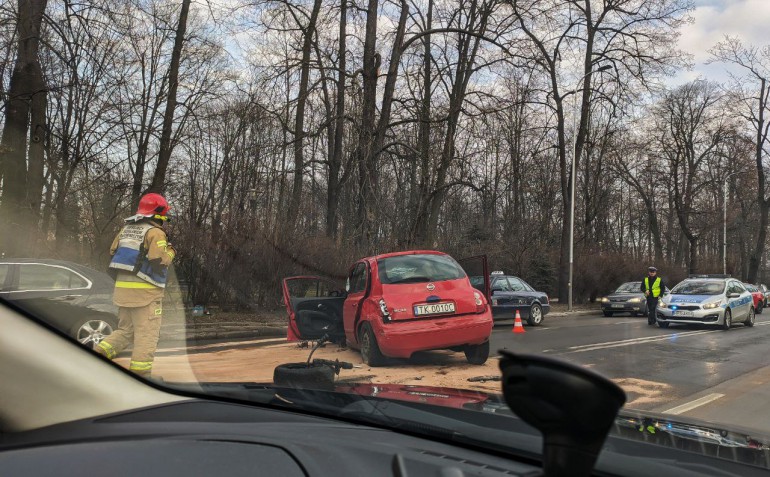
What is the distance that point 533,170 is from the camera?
23.6m

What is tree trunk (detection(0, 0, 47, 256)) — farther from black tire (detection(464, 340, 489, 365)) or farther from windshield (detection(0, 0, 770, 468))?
black tire (detection(464, 340, 489, 365))

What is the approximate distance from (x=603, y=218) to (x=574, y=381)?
42.2 metres

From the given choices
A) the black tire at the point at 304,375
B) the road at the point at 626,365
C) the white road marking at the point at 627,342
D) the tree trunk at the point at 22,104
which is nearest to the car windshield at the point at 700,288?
the white road marking at the point at 627,342

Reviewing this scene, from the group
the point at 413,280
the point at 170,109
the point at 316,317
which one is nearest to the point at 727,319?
the point at 413,280

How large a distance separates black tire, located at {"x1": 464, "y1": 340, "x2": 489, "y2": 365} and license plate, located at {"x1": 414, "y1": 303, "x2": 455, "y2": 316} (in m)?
0.71

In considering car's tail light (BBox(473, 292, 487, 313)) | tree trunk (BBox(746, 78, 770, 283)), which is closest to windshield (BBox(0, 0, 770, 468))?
car's tail light (BBox(473, 292, 487, 313))

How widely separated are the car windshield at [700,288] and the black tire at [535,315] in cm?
382

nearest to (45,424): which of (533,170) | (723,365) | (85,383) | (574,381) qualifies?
(85,383)

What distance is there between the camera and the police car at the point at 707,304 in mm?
15312

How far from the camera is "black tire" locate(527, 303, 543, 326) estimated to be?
1625cm

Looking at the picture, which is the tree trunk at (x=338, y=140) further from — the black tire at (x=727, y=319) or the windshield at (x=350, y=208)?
the black tire at (x=727, y=319)

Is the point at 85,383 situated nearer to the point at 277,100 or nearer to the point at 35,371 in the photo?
the point at 35,371

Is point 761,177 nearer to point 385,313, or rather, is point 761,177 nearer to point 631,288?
point 631,288

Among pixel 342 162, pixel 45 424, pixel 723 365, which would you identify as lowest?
pixel 723 365
